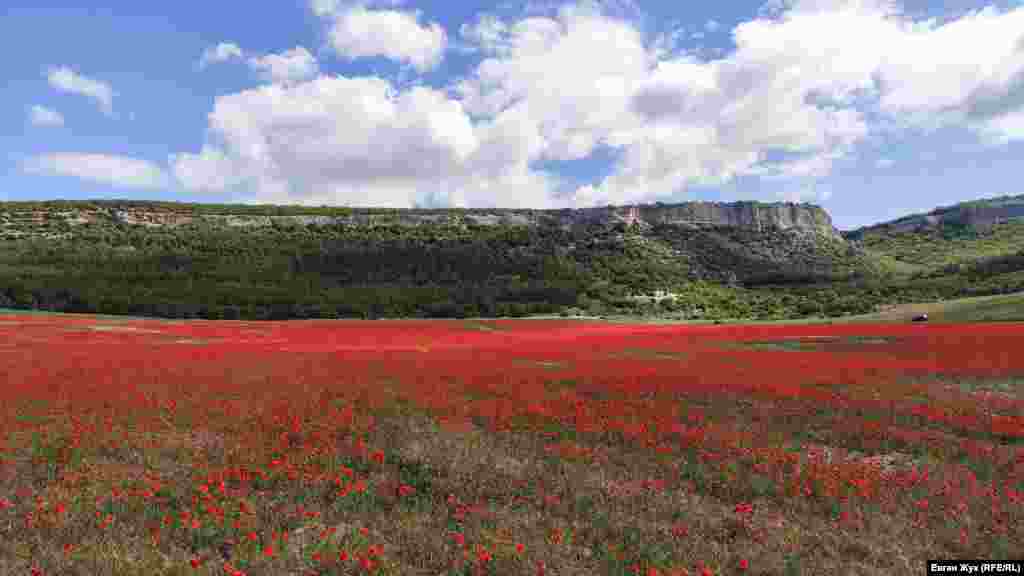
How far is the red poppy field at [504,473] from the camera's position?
6.39 meters

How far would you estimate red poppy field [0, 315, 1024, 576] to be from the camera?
21.0 feet

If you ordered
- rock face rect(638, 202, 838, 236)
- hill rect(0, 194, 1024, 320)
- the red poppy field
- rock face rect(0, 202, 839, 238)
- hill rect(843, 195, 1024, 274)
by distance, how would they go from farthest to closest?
1. hill rect(843, 195, 1024, 274)
2. rock face rect(638, 202, 838, 236)
3. rock face rect(0, 202, 839, 238)
4. hill rect(0, 194, 1024, 320)
5. the red poppy field

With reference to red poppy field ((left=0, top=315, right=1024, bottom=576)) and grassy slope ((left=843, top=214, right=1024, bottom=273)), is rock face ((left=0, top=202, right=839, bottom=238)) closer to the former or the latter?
grassy slope ((left=843, top=214, right=1024, bottom=273))

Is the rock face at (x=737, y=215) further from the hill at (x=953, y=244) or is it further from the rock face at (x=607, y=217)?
the hill at (x=953, y=244)

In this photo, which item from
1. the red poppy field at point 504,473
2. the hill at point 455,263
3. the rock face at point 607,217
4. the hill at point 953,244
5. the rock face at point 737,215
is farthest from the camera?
the hill at point 953,244

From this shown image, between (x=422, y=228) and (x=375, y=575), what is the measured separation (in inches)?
5368

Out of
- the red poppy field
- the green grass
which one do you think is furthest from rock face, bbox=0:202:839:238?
the red poppy field

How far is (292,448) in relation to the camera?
10297 millimetres

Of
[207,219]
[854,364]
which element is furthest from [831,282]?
[207,219]

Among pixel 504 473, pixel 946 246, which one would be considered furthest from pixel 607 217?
pixel 504 473

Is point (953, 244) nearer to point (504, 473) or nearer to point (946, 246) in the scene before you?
point (946, 246)

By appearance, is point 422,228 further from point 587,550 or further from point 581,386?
point 587,550

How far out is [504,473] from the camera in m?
9.05

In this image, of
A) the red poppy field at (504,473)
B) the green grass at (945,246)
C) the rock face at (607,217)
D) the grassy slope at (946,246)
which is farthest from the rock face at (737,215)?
the red poppy field at (504,473)
